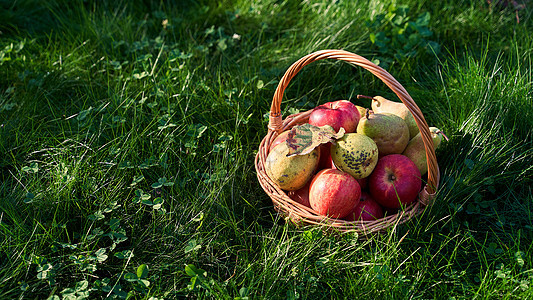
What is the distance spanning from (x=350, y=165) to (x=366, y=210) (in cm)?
27

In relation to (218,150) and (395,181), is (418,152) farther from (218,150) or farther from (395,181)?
(218,150)

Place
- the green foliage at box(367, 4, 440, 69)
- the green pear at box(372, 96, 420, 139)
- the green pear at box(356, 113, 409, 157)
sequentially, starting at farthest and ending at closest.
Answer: the green foliage at box(367, 4, 440, 69), the green pear at box(372, 96, 420, 139), the green pear at box(356, 113, 409, 157)

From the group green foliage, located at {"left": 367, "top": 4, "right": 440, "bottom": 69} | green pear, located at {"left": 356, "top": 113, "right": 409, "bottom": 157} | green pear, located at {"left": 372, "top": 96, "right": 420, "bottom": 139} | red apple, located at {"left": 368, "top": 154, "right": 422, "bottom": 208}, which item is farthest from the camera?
green foliage, located at {"left": 367, "top": 4, "right": 440, "bottom": 69}

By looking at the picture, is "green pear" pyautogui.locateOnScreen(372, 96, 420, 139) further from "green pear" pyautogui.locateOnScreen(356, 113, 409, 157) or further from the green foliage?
the green foliage

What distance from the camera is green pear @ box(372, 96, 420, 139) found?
2611 mm

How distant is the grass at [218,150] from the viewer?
2.16 metres

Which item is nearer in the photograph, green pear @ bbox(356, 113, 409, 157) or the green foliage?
green pear @ bbox(356, 113, 409, 157)

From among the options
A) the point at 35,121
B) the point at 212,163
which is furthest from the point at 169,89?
the point at 35,121

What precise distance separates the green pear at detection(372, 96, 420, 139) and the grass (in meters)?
0.27

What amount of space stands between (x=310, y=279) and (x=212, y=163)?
3.50 ft

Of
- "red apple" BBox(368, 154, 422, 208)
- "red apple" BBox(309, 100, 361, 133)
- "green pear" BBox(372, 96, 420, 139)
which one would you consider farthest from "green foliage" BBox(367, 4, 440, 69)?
"red apple" BBox(368, 154, 422, 208)

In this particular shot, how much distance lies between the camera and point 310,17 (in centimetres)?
391

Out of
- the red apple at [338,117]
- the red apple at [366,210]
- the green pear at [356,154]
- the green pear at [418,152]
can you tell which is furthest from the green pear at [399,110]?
the red apple at [366,210]

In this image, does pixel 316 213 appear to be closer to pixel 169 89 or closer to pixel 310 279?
pixel 310 279
